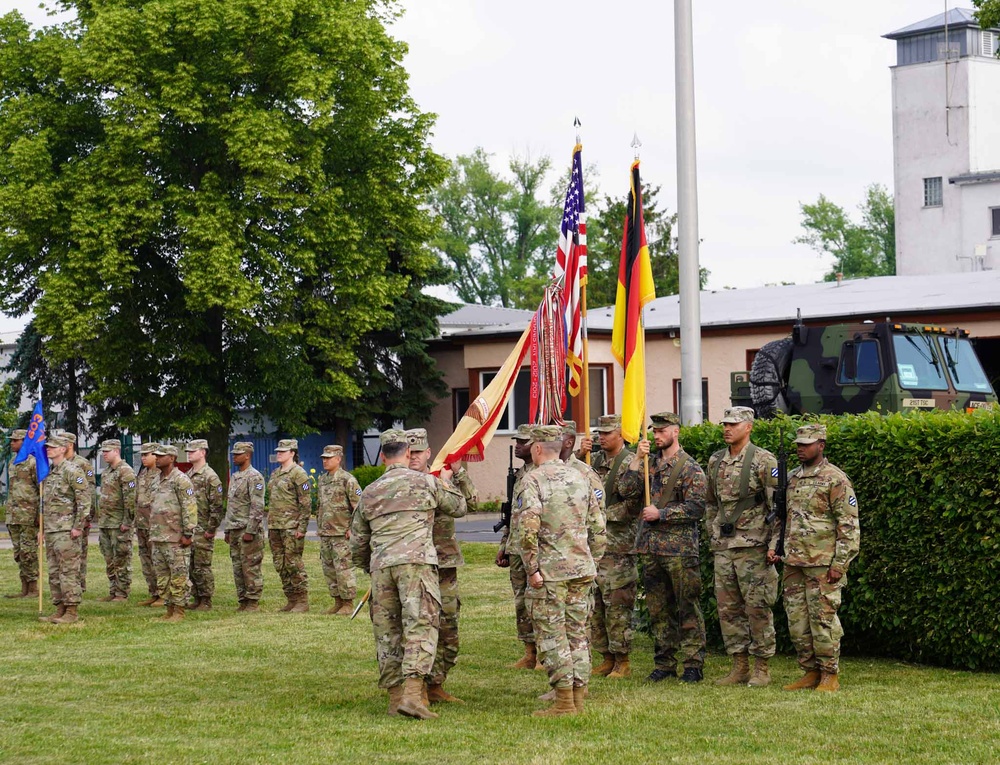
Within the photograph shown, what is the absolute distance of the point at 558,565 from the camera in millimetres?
10258

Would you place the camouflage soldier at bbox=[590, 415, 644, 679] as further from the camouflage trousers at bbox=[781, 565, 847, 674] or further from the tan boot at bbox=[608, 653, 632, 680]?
the camouflage trousers at bbox=[781, 565, 847, 674]

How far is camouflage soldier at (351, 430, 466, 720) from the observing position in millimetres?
10250

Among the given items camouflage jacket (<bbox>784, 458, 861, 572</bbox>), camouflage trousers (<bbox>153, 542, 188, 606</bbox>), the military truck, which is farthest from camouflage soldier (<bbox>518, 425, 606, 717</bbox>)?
camouflage trousers (<bbox>153, 542, 188, 606</bbox>)

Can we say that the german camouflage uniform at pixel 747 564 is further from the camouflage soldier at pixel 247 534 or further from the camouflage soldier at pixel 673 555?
the camouflage soldier at pixel 247 534

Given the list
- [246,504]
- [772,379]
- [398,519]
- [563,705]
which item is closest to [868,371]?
[772,379]

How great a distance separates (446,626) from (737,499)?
265 cm

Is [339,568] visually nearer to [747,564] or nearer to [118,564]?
[118,564]

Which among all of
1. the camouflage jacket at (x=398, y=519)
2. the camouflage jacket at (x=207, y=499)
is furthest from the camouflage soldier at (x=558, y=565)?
the camouflage jacket at (x=207, y=499)

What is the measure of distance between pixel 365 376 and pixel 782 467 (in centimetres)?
2881

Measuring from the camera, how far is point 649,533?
1180cm

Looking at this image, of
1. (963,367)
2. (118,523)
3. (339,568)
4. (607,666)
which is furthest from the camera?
(118,523)

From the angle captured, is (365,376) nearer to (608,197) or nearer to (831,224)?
(608,197)

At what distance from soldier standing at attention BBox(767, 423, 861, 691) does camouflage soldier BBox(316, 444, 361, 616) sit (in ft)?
23.2

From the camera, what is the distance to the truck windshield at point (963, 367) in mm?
17391
